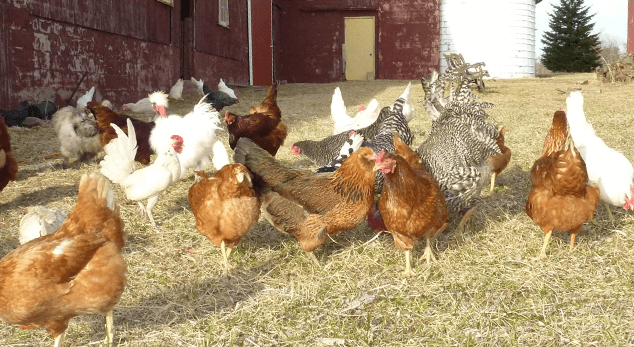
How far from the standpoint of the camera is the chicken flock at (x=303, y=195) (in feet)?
9.33

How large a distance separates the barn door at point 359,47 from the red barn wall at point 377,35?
0.27m

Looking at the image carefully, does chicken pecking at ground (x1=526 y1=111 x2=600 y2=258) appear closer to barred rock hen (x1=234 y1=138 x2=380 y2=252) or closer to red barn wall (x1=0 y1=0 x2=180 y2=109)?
barred rock hen (x1=234 y1=138 x2=380 y2=252)

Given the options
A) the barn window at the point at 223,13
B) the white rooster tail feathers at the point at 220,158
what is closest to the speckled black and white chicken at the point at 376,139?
the white rooster tail feathers at the point at 220,158

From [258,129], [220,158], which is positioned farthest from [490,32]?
[220,158]

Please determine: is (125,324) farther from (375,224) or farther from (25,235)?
(375,224)

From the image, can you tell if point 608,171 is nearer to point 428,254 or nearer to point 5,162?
point 428,254

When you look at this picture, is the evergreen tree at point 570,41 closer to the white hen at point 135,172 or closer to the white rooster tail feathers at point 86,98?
the white rooster tail feathers at point 86,98

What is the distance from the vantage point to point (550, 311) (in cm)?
345

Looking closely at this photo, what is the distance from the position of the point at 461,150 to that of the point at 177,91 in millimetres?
12011

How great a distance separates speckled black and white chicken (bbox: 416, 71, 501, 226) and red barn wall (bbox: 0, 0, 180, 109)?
8761mm

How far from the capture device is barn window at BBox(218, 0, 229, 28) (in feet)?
59.7

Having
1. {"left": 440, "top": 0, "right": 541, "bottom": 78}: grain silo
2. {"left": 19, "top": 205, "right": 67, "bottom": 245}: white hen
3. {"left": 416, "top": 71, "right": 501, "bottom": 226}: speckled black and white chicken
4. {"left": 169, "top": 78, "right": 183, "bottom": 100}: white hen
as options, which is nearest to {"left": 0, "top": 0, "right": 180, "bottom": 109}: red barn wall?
{"left": 169, "top": 78, "right": 183, "bottom": 100}: white hen

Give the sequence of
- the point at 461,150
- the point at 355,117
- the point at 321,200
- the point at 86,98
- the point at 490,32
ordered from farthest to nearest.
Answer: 1. the point at 490,32
2. the point at 86,98
3. the point at 355,117
4. the point at 461,150
5. the point at 321,200

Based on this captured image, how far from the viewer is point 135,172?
5.17 meters
